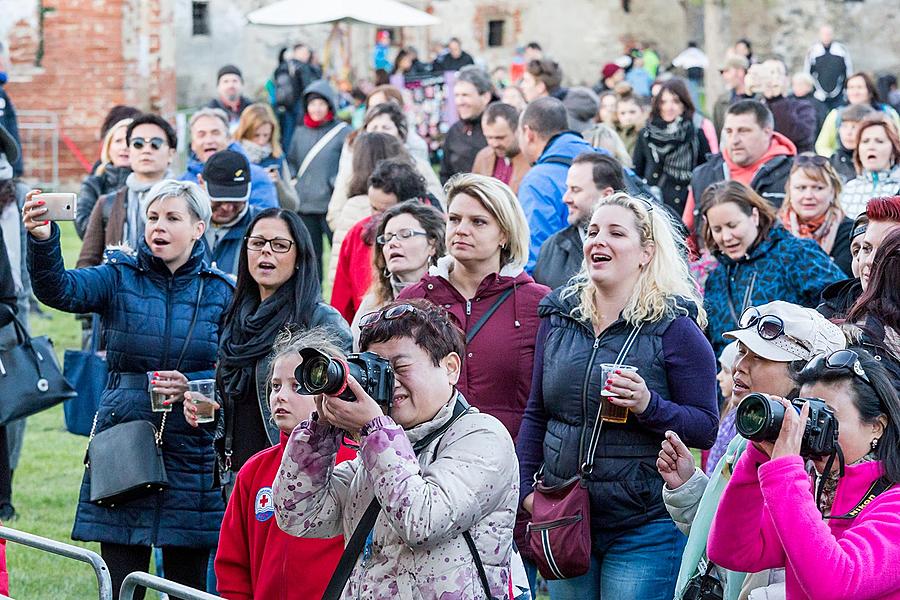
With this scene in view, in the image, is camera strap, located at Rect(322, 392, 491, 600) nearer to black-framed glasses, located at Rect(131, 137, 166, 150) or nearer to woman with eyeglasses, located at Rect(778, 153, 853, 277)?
woman with eyeglasses, located at Rect(778, 153, 853, 277)

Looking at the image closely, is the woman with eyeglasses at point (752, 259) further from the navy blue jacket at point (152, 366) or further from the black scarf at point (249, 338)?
the navy blue jacket at point (152, 366)

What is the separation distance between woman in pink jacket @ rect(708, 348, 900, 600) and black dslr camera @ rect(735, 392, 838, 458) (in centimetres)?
3

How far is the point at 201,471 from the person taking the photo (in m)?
5.64

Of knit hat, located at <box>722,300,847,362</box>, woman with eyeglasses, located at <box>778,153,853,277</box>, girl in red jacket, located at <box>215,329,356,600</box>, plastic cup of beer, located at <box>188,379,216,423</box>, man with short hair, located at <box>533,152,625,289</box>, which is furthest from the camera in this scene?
woman with eyeglasses, located at <box>778,153,853,277</box>

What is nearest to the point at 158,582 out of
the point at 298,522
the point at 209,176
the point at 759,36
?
the point at 298,522

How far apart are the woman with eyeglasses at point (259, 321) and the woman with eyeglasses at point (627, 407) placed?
3.17ft

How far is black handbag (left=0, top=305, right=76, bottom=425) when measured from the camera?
6.95m

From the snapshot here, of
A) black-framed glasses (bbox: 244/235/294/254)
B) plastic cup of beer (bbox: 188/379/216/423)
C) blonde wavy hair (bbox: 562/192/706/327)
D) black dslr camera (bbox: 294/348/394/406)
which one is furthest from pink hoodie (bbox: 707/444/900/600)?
plastic cup of beer (bbox: 188/379/216/423)

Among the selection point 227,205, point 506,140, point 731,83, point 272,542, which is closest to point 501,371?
point 272,542

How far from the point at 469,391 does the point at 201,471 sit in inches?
48.2

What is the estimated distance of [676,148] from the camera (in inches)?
433

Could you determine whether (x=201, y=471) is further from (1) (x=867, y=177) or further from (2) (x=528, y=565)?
(1) (x=867, y=177)

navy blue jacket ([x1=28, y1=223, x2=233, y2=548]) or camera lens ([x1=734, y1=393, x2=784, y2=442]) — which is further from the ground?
camera lens ([x1=734, y1=393, x2=784, y2=442])

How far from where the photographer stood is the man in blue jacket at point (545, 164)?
749cm
